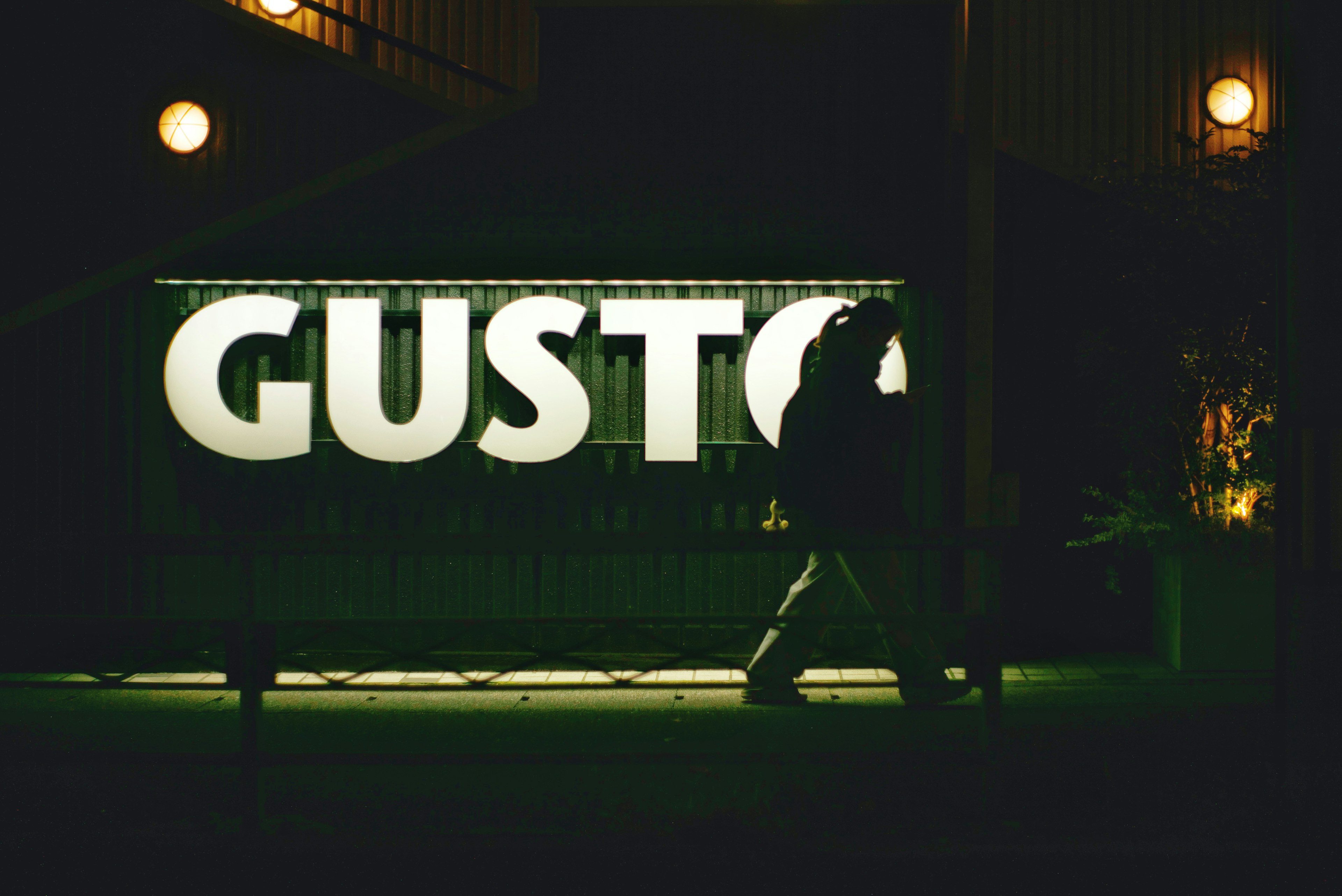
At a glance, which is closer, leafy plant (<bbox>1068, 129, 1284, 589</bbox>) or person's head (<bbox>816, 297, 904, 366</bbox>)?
person's head (<bbox>816, 297, 904, 366</bbox>)

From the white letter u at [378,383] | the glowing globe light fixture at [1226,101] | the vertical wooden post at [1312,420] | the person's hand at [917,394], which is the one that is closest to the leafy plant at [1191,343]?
the person's hand at [917,394]

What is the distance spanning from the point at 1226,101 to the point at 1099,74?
1.12 metres

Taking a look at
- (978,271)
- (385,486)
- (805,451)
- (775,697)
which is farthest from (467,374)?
(978,271)

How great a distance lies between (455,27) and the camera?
9016 millimetres

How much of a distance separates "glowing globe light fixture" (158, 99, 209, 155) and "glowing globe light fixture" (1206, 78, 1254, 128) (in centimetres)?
784

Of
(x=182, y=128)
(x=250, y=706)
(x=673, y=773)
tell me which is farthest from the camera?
(x=182, y=128)

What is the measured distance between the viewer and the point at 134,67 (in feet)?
21.9

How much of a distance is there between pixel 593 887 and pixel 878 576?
2.40m

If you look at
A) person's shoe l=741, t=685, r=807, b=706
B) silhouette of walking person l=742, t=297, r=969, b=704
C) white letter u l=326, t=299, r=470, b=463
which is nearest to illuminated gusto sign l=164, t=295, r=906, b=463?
white letter u l=326, t=299, r=470, b=463

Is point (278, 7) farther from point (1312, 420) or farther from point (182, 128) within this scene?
point (1312, 420)

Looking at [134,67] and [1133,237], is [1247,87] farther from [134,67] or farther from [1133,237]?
[134,67]

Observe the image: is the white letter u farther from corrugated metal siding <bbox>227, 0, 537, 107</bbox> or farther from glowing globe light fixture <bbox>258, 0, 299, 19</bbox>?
glowing globe light fixture <bbox>258, 0, 299, 19</bbox>

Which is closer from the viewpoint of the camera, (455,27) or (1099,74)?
(1099,74)

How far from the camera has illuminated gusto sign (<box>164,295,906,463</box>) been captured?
5.87 metres
